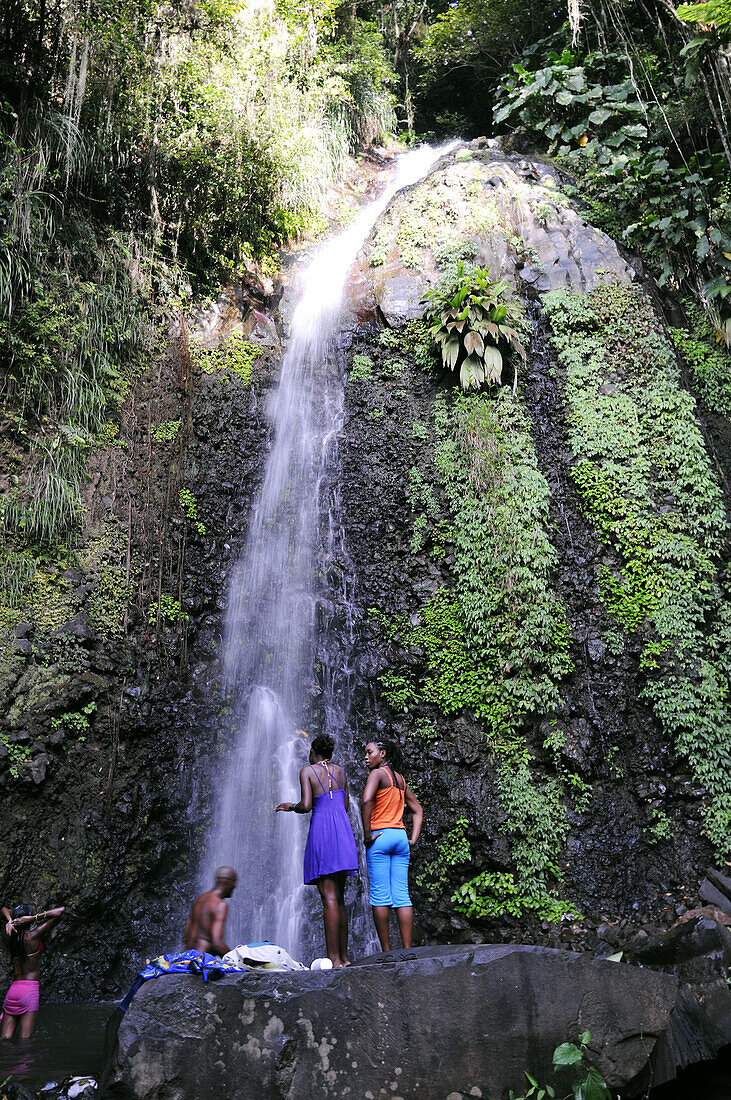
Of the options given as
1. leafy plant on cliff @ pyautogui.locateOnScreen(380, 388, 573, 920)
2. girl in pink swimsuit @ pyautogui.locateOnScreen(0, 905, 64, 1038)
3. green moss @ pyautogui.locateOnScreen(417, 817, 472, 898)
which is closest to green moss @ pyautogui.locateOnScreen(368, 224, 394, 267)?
leafy plant on cliff @ pyautogui.locateOnScreen(380, 388, 573, 920)

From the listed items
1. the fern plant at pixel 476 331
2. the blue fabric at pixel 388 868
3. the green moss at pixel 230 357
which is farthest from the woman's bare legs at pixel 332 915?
the green moss at pixel 230 357

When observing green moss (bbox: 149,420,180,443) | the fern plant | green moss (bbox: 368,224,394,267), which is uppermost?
green moss (bbox: 368,224,394,267)

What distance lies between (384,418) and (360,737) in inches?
178

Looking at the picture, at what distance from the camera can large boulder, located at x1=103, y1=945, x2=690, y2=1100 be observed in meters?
3.06

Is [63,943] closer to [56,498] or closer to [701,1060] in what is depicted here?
[56,498]

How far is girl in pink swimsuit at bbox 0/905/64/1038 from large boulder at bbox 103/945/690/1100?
8.35 feet

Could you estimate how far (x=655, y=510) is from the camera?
823cm

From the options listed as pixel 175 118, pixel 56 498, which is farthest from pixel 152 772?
pixel 175 118

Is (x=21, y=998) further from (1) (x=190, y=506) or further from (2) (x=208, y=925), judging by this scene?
(1) (x=190, y=506)

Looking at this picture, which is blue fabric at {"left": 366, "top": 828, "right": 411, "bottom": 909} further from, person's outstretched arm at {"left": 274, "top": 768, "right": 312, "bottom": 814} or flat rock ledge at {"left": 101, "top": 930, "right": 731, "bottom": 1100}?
flat rock ledge at {"left": 101, "top": 930, "right": 731, "bottom": 1100}

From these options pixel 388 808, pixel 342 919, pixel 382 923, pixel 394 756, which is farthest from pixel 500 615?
pixel 342 919

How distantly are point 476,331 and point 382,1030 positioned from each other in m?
8.20

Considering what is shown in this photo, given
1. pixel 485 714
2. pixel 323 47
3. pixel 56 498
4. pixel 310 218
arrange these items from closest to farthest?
1. pixel 485 714
2. pixel 56 498
3. pixel 310 218
4. pixel 323 47

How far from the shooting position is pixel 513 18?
15953 mm
